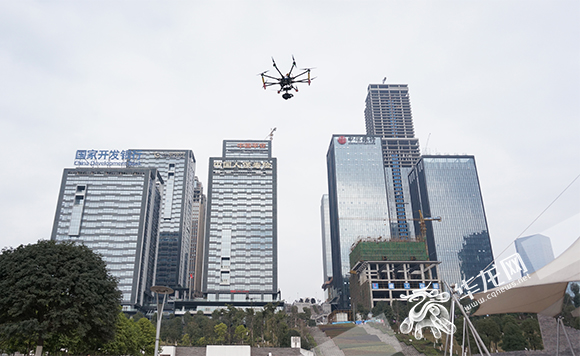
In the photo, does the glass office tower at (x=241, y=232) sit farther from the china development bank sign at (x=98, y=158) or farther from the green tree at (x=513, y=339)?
the green tree at (x=513, y=339)

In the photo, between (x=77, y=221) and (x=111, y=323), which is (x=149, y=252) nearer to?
(x=77, y=221)

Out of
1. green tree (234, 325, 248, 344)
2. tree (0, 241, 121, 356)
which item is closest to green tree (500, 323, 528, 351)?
green tree (234, 325, 248, 344)

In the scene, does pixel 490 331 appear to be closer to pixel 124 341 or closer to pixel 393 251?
pixel 124 341

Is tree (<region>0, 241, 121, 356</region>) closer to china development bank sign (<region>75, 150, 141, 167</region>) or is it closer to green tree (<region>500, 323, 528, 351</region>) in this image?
green tree (<region>500, 323, 528, 351</region>)

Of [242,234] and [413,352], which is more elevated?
[242,234]

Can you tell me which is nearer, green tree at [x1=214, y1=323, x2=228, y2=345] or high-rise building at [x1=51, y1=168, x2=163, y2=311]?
green tree at [x1=214, y1=323, x2=228, y2=345]

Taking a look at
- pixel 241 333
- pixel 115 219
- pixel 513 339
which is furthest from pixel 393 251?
pixel 115 219

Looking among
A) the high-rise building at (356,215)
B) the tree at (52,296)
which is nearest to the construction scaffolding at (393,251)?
the high-rise building at (356,215)

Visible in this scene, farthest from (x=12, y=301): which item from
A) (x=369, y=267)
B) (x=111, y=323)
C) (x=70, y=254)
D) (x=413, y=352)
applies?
(x=369, y=267)
